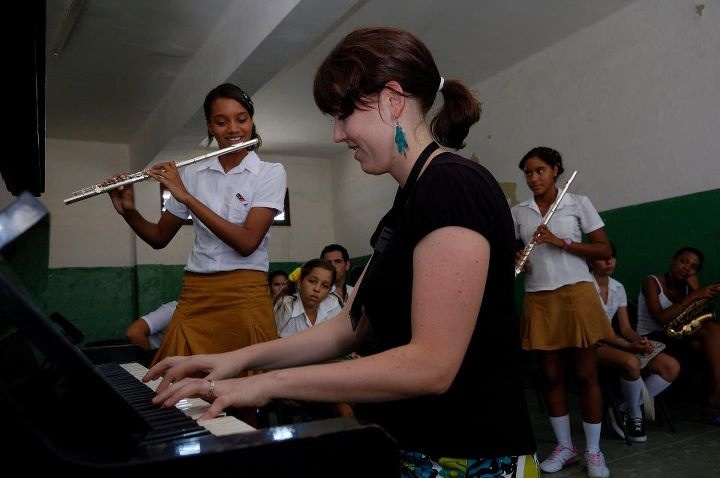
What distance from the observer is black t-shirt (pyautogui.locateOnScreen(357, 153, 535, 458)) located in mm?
1098

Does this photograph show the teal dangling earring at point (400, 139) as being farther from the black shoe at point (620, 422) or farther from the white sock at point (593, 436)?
the black shoe at point (620, 422)

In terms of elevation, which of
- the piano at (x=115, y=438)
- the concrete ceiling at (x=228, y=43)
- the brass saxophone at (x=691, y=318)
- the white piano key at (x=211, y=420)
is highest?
the concrete ceiling at (x=228, y=43)

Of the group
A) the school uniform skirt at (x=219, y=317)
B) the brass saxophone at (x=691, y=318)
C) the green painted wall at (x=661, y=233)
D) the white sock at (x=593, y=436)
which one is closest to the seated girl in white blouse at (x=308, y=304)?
the white sock at (x=593, y=436)

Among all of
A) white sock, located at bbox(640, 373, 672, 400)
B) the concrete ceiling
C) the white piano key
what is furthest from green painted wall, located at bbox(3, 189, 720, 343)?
the concrete ceiling

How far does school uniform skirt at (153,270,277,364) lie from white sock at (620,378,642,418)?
9.63ft

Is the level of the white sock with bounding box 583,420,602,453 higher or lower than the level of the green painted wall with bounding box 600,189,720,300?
lower

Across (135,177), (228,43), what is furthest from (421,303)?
(228,43)

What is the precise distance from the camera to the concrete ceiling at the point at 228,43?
4984mm

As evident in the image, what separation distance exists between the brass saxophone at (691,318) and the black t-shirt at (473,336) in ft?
12.8

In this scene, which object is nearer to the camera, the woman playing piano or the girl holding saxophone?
the woman playing piano

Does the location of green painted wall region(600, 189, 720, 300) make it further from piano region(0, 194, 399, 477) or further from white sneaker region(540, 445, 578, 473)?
piano region(0, 194, 399, 477)

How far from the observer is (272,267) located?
1009 centimetres

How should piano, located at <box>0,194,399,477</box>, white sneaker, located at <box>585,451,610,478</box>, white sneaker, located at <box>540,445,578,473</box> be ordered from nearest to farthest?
piano, located at <box>0,194,399,477</box>, white sneaker, located at <box>585,451,610,478</box>, white sneaker, located at <box>540,445,578,473</box>

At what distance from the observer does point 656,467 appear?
133 inches
